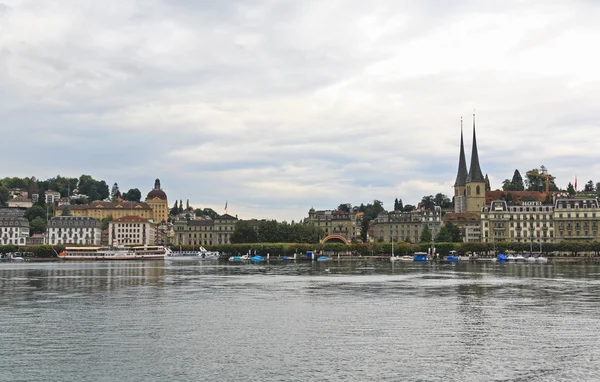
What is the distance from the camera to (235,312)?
50.9 meters

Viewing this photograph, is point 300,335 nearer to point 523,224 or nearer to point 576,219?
point 576,219

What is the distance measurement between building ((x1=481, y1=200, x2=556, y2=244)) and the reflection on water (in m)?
130

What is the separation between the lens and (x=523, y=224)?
194 metres

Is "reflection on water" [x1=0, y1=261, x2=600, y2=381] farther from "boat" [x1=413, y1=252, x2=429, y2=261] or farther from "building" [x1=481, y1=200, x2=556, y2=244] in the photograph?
"building" [x1=481, y1=200, x2=556, y2=244]

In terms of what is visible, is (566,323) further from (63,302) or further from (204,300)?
(63,302)

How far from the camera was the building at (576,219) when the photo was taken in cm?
18400

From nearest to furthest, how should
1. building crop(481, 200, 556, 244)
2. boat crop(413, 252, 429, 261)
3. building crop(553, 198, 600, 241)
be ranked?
boat crop(413, 252, 429, 261), building crop(553, 198, 600, 241), building crop(481, 200, 556, 244)

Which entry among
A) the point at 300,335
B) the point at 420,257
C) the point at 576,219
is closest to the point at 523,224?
the point at 576,219

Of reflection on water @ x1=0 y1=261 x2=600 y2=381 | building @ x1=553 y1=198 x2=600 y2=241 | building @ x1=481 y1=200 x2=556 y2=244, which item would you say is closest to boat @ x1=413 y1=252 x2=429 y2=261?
building @ x1=481 y1=200 x2=556 y2=244

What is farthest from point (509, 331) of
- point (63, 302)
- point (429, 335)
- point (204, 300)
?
point (63, 302)

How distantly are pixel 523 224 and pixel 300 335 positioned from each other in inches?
6536

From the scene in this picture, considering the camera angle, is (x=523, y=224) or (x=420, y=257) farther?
(x=523, y=224)

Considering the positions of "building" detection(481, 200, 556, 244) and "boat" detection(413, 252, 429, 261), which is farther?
"building" detection(481, 200, 556, 244)

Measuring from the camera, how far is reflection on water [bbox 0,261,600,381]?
3122 centimetres
